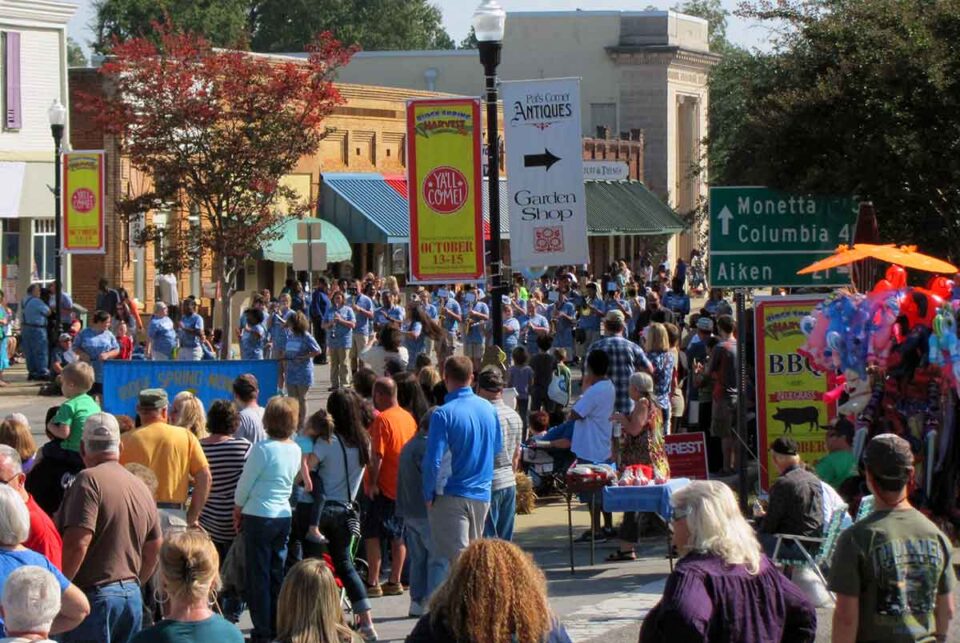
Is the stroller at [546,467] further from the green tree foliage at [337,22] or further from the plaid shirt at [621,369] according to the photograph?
the green tree foliage at [337,22]

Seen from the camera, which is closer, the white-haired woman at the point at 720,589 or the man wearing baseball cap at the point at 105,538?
the white-haired woman at the point at 720,589

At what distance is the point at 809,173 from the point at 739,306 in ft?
4.42

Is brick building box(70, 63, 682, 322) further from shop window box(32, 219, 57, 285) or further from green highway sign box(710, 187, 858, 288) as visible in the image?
green highway sign box(710, 187, 858, 288)

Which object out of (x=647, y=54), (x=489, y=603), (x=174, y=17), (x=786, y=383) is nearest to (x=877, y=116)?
(x=786, y=383)

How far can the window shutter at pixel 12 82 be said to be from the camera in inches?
1452

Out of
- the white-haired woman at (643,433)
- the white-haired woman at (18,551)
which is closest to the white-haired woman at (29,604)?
the white-haired woman at (18,551)

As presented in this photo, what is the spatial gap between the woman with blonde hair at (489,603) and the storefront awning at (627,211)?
4950 centimetres

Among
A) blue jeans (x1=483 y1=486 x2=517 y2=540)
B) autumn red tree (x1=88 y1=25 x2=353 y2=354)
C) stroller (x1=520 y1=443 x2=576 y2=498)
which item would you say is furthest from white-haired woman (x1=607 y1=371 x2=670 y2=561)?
autumn red tree (x1=88 y1=25 x2=353 y2=354)

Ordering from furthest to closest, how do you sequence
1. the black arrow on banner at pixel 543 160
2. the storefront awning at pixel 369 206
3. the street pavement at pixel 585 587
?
the storefront awning at pixel 369 206, the black arrow on banner at pixel 543 160, the street pavement at pixel 585 587

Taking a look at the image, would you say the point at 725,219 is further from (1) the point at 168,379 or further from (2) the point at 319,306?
(2) the point at 319,306

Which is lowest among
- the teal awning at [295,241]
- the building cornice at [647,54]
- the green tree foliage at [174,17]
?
the teal awning at [295,241]

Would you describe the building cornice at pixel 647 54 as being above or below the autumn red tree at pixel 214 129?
above

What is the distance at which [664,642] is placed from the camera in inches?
222

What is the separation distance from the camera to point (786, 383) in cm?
1435
